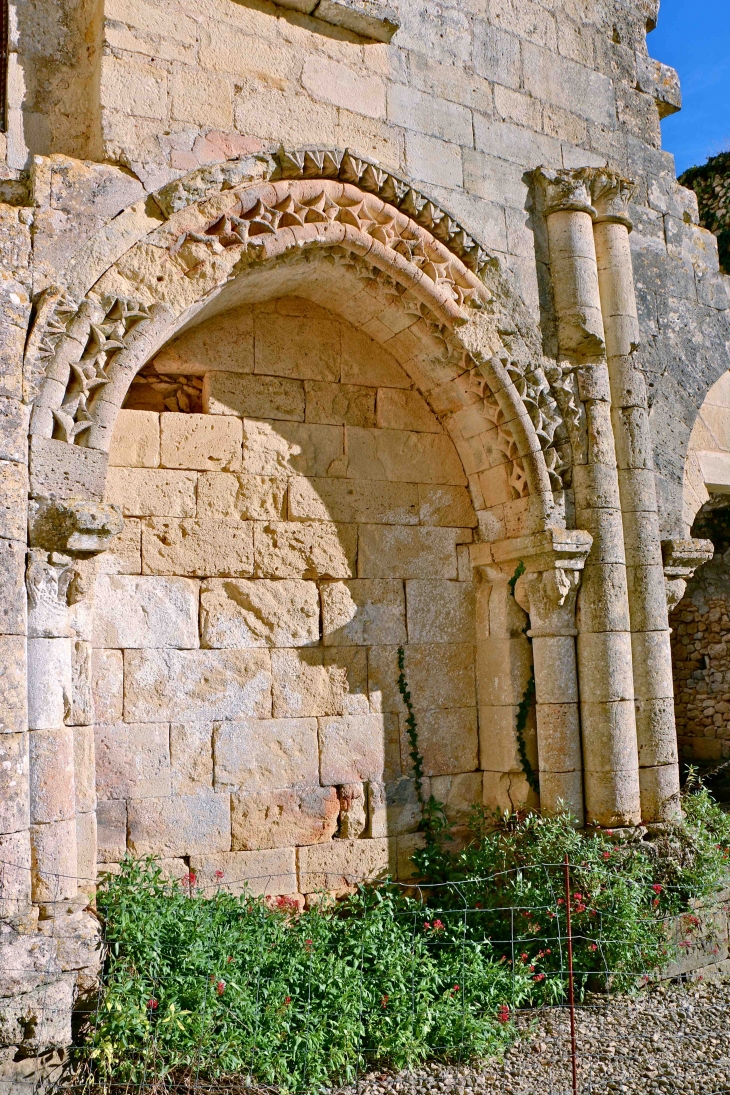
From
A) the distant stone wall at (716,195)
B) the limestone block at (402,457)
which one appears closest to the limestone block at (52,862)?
the limestone block at (402,457)

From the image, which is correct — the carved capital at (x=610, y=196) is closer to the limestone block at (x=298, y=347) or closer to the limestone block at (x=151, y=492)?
the limestone block at (x=298, y=347)

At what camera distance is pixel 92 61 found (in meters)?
4.77

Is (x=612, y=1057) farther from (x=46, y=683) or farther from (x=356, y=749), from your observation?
(x=46, y=683)

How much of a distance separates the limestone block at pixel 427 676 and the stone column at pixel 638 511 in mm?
1080

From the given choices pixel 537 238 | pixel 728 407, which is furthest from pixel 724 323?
pixel 537 238

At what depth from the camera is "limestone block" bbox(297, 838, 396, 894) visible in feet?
17.6

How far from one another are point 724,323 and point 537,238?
1874 millimetres

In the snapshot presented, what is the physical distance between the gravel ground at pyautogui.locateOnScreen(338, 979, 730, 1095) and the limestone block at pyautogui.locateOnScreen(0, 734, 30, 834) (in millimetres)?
1779

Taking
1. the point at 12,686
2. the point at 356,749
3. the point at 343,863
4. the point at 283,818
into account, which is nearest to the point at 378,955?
the point at 343,863

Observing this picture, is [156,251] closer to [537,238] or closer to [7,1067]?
[537,238]

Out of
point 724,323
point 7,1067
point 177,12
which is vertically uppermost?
point 177,12

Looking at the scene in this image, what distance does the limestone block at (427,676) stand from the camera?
5.77 metres

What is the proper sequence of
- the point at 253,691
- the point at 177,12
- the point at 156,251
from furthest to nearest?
the point at 253,691, the point at 177,12, the point at 156,251

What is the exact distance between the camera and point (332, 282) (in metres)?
5.63
